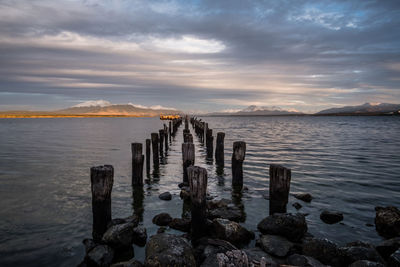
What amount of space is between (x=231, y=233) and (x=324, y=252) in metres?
2.06

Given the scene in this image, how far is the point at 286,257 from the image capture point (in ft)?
19.4

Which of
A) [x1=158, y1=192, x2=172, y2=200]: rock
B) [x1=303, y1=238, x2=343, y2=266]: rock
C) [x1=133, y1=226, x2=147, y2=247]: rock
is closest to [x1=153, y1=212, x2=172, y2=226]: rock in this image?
[x1=133, y1=226, x2=147, y2=247]: rock

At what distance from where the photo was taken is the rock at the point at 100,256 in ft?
18.9

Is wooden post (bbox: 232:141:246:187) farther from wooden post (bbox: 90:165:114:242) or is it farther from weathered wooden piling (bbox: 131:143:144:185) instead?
wooden post (bbox: 90:165:114:242)

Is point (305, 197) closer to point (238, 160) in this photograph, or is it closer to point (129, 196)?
point (238, 160)

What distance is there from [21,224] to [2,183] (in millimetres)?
6069

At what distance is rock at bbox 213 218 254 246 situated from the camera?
6562mm

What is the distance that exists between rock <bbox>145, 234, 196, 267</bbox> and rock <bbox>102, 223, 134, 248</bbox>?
40.6 inches

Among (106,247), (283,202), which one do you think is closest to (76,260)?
(106,247)

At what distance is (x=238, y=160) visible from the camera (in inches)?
450

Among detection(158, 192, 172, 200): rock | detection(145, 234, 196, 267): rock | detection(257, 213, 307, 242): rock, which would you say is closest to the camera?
detection(145, 234, 196, 267): rock

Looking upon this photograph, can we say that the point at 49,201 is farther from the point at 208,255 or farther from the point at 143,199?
the point at 208,255

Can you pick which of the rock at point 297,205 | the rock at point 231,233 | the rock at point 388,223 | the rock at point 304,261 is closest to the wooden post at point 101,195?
the rock at point 231,233

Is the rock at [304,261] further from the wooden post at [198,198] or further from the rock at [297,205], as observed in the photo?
the rock at [297,205]
